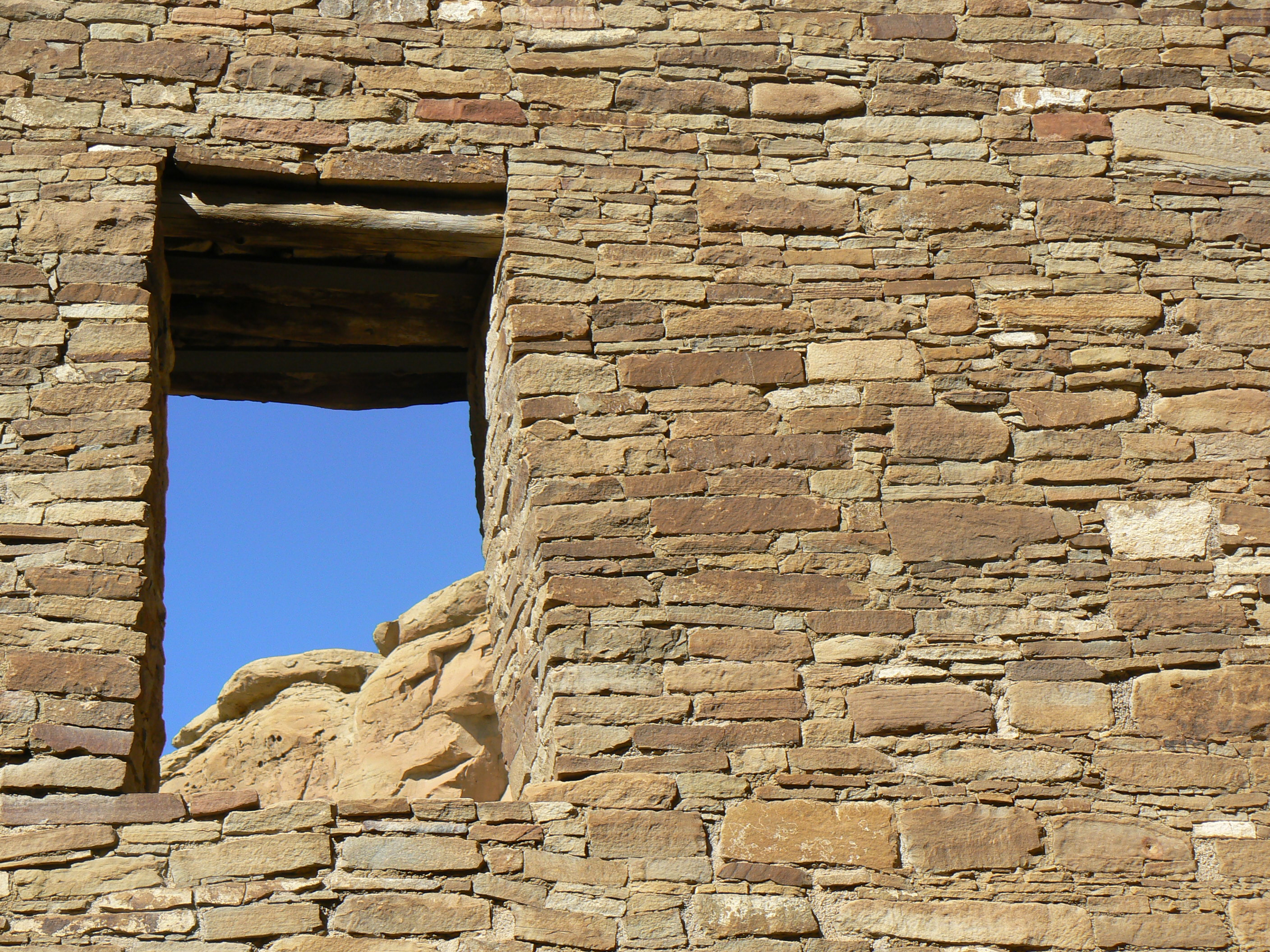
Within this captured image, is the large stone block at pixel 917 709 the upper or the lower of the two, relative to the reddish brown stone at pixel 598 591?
lower

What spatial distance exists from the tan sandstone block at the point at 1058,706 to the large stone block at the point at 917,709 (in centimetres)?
8

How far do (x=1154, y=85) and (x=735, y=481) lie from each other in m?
2.12

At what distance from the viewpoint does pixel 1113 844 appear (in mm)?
3773

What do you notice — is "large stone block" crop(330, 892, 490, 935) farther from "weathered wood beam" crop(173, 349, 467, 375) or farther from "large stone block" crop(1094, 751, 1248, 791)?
"weathered wood beam" crop(173, 349, 467, 375)

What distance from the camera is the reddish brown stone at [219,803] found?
12.1ft

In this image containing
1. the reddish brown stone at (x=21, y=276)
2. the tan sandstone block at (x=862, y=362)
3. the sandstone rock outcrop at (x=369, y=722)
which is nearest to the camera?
the reddish brown stone at (x=21, y=276)

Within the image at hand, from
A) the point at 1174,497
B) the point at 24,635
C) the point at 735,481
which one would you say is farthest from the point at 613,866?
the point at 1174,497

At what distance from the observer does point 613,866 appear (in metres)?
3.66

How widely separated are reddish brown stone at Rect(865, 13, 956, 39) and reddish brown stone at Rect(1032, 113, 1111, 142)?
44cm

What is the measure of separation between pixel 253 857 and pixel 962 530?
82.7 inches

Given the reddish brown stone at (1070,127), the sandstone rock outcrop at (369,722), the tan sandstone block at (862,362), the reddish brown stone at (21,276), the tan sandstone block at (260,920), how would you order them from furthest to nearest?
the sandstone rock outcrop at (369,722), the reddish brown stone at (1070,127), the tan sandstone block at (862,362), the reddish brown stone at (21,276), the tan sandstone block at (260,920)

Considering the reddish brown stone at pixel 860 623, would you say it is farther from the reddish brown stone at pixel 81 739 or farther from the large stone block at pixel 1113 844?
the reddish brown stone at pixel 81 739

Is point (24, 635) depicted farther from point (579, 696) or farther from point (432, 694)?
point (432, 694)

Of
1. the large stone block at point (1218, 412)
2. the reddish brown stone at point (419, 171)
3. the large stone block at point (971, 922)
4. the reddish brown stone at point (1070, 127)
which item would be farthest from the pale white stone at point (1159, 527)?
the reddish brown stone at point (419, 171)
